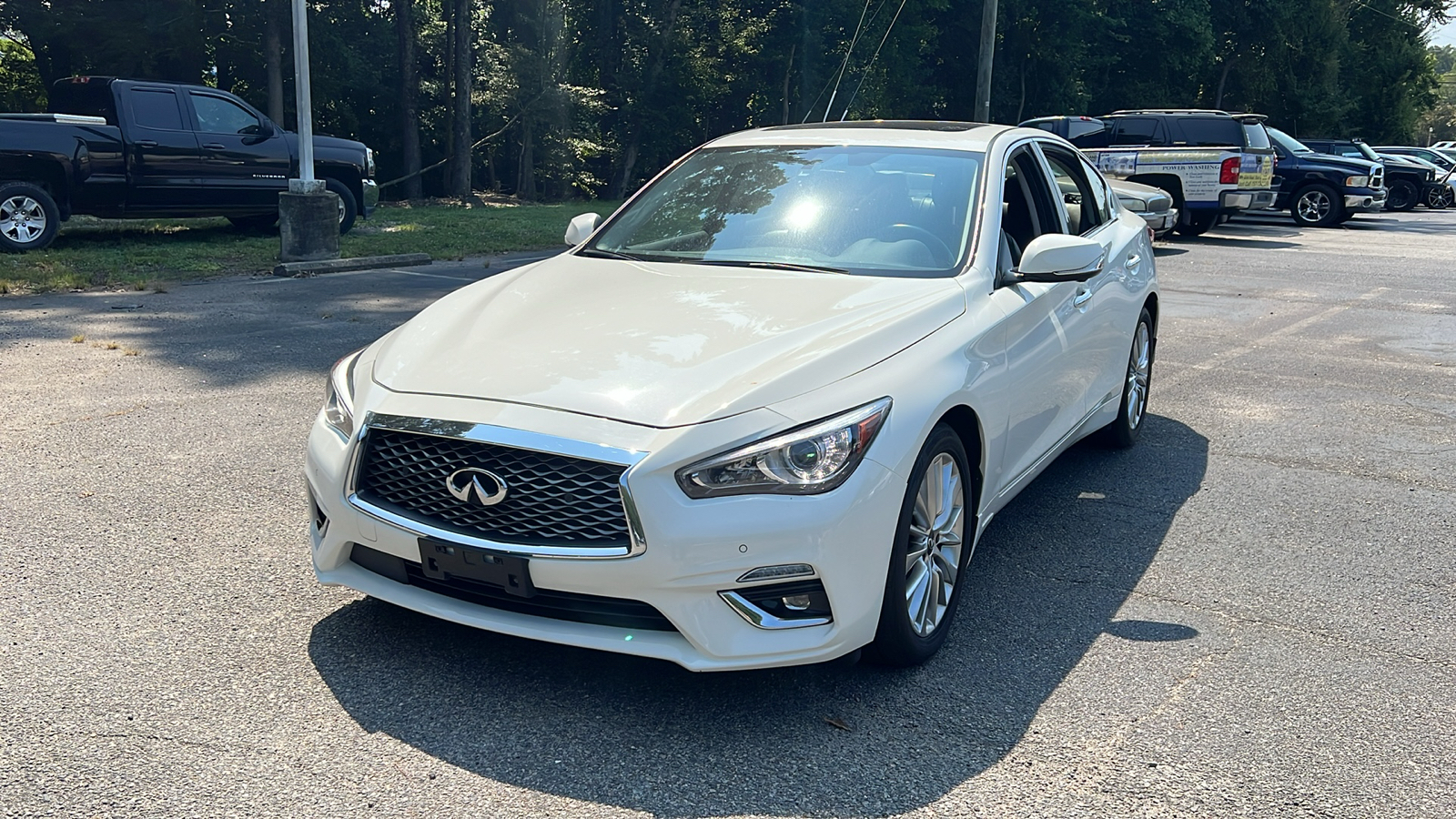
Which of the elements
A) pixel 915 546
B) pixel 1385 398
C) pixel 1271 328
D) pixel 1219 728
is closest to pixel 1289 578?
pixel 1219 728

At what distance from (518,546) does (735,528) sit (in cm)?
57

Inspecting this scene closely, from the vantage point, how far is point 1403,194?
104 feet

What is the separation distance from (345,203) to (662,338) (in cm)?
1394

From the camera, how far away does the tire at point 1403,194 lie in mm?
31469

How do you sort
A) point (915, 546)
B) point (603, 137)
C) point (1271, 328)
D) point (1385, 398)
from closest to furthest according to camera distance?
1. point (915, 546)
2. point (1385, 398)
3. point (1271, 328)
4. point (603, 137)

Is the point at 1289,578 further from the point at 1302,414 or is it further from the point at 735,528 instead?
the point at 1302,414

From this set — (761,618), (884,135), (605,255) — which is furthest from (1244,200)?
(761,618)

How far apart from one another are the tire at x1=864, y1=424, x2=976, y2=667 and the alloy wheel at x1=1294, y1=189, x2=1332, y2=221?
2387 centimetres

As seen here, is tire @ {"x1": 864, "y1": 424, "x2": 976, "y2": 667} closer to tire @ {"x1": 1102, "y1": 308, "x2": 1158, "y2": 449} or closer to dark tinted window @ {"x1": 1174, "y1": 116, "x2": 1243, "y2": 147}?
tire @ {"x1": 1102, "y1": 308, "x2": 1158, "y2": 449}

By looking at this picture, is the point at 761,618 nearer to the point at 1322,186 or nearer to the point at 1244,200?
the point at 1244,200

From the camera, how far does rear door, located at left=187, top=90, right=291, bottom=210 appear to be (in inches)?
593

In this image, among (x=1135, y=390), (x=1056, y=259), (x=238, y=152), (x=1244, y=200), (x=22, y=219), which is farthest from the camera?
(x=1244, y=200)

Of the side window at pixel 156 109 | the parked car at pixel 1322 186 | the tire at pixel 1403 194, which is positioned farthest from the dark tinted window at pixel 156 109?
the tire at pixel 1403 194

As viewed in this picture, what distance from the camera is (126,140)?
1423cm
